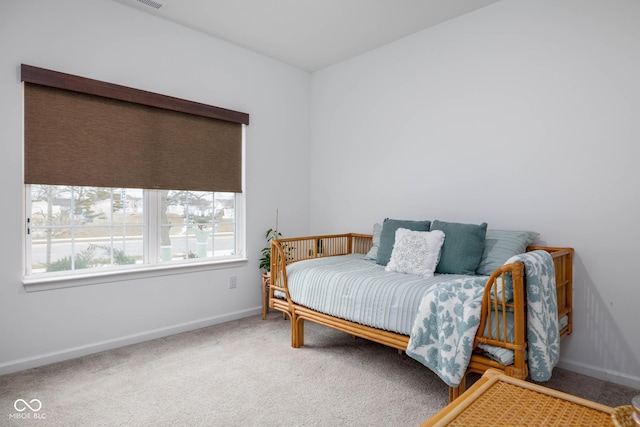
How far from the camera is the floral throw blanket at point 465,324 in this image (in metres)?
1.69

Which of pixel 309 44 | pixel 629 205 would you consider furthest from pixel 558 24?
pixel 309 44

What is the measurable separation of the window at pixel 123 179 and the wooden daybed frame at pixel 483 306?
0.72m

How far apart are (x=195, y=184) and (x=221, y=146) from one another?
44 cm

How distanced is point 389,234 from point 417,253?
15.9 inches

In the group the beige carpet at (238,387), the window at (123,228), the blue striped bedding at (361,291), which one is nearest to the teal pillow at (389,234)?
the blue striped bedding at (361,291)

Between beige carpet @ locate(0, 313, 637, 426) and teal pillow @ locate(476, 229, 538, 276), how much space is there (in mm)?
750

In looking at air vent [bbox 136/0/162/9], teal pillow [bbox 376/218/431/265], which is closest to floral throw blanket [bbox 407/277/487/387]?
teal pillow [bbox 376/218/431/265]

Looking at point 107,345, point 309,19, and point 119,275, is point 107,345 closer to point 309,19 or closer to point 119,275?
point 119,275

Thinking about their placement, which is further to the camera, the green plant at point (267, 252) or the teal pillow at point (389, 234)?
the green plant at point (267, 252)

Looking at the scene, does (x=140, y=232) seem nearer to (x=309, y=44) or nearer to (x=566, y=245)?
(x=309, y=44)

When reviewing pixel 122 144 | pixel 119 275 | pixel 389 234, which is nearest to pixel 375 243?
pixel 389 234

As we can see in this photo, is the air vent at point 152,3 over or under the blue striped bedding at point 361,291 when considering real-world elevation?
over

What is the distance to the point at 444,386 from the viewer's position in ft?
7.15

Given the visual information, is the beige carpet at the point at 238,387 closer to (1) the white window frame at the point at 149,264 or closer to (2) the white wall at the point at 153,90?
(2) the white wall at the point at 153,90
